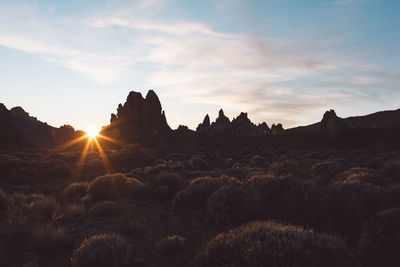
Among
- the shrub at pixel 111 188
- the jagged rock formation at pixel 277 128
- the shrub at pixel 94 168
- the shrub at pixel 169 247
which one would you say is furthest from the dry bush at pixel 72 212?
the jagged rock formation at pixel 277 128

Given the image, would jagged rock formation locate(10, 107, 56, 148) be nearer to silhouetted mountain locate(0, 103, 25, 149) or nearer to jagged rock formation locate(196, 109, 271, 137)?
silhouetted mountain locate(0, 103, 25, 149)

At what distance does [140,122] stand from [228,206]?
61509 millimetres

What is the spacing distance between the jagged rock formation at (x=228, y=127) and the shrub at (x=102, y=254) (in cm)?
8901

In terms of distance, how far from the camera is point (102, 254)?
5156mm

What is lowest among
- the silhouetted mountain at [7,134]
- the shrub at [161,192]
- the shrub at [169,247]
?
the shrub at [169,247]

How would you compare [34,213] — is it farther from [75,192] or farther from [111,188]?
[75,192]

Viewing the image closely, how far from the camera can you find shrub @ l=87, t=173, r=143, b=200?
11.4 meters

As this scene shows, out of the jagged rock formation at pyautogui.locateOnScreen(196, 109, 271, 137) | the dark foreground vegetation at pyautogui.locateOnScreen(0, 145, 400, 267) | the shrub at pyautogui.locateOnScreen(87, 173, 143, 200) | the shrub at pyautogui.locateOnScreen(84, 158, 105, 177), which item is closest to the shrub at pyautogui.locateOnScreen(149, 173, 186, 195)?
the dark foreground vegetation at pyautogui.locateOnScreen(0, 145, 400, 267)

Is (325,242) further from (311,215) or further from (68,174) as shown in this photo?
(68,174)

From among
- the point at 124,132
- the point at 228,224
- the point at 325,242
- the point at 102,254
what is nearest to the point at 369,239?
the point at 325,242

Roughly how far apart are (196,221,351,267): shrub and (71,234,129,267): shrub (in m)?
1.84

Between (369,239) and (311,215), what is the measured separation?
203 centimetres

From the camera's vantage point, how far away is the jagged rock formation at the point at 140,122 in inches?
2537

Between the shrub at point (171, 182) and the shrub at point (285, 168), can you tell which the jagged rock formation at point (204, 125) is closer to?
the shrub at point (285, 168)
